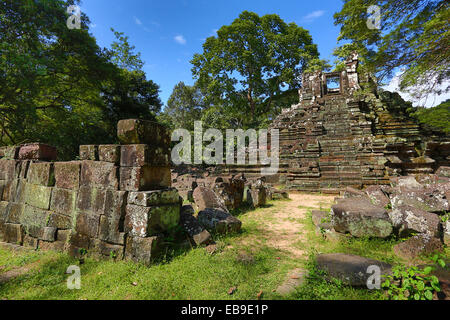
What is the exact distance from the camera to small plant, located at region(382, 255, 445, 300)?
6.03 feet

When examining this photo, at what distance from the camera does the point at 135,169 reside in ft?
10.5

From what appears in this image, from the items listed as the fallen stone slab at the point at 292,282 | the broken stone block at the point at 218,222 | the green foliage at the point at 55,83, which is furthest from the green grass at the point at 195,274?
the green foliage at the point at 55,83

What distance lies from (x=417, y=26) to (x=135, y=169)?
22.9 ft

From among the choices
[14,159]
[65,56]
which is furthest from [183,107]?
[14,159]

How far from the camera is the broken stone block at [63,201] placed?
12.1 ft

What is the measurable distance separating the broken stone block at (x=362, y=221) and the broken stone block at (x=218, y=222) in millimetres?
1863

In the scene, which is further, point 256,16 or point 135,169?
point 256,16

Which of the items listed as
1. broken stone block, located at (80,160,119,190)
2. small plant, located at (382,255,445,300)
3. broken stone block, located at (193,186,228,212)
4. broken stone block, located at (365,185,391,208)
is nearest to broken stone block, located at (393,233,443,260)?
small plant, located at (382,255,445,300)

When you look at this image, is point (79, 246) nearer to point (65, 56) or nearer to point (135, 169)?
point (135, 169)

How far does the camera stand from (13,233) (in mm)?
4348

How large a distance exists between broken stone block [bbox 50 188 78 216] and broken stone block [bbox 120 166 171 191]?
118 cm

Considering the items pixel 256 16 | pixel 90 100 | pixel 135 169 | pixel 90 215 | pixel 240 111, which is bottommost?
pixel 90 215

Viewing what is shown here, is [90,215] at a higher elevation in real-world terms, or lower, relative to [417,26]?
lower

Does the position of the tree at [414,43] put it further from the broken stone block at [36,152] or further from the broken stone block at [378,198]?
the broken stone block at [36,152]
